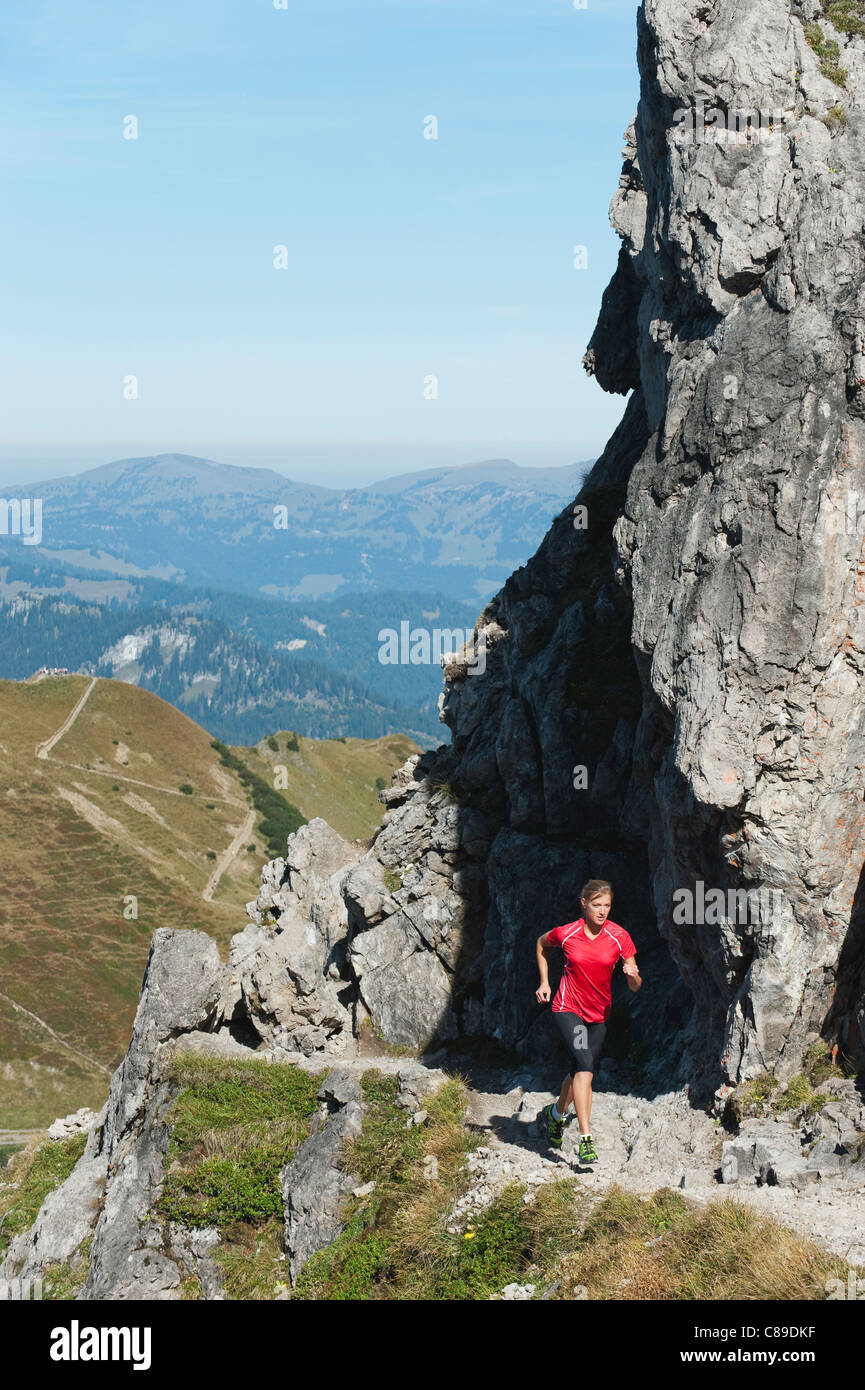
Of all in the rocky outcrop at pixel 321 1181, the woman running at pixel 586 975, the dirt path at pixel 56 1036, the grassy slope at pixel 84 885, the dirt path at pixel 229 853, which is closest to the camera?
the woman running at pixel 586 975

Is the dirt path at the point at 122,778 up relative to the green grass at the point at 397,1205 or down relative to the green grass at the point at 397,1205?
down

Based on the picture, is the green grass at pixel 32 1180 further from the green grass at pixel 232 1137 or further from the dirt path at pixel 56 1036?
the dirt path at pixel 56 1036

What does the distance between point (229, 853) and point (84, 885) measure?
115ft

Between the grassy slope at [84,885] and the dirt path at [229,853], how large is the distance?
3.65 ft

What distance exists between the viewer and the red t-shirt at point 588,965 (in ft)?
51.3

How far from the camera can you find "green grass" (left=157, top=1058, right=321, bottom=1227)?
74.8ft

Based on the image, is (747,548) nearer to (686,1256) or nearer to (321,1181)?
(686,1256)

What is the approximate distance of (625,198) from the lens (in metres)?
31.3

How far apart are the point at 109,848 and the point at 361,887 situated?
432 ft

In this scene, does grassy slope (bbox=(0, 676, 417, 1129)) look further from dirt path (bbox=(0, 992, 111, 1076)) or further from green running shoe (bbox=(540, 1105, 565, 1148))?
green running shoe (bbox=(540, 1105, 565, 1148))

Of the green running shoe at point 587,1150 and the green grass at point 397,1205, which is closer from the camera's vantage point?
the green running shoe at point 587,1150

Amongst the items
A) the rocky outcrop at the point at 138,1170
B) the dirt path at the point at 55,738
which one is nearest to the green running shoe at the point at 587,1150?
the rocky outcrop at the point at 138,1170

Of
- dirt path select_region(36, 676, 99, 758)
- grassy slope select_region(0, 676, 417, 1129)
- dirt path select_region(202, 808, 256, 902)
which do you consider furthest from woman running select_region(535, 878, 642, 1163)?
dirt path select_region(36, 676, 99, 758)
